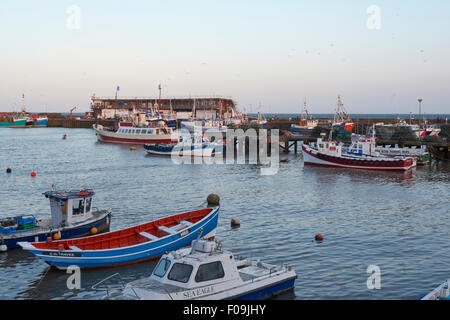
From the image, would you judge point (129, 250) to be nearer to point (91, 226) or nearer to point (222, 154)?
point (91, 226)

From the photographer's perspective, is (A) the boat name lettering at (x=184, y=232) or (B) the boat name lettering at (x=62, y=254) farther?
(A) the boat name lettering at (x=184, y=232)

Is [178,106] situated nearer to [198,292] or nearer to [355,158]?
[355,158]

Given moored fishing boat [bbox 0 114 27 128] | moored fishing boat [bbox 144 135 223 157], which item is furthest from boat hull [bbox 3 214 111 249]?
moored fishing boat [bbox 0 114 27 128]

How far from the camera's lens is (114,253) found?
20.7 meters

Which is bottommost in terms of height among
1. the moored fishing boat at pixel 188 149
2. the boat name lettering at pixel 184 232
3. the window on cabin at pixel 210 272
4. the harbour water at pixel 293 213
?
the harbour water at pixel 293 213

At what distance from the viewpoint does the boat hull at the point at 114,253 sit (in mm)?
19797

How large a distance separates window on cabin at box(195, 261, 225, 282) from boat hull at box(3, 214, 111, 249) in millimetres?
11130

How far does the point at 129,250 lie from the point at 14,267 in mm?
5659

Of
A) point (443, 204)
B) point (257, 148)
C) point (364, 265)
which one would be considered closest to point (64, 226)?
point (364, 265)

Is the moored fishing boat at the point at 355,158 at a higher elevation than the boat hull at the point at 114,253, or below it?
higher

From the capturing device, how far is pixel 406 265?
21453 millimetres

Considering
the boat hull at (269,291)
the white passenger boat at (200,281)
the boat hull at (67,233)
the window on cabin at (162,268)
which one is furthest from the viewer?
the boat hull at (67,233)

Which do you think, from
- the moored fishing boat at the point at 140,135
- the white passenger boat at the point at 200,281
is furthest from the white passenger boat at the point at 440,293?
the moored fishing boat at the point at 140,135

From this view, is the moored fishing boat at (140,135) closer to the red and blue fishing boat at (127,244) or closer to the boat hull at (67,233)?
the boat hull at (67,233)
